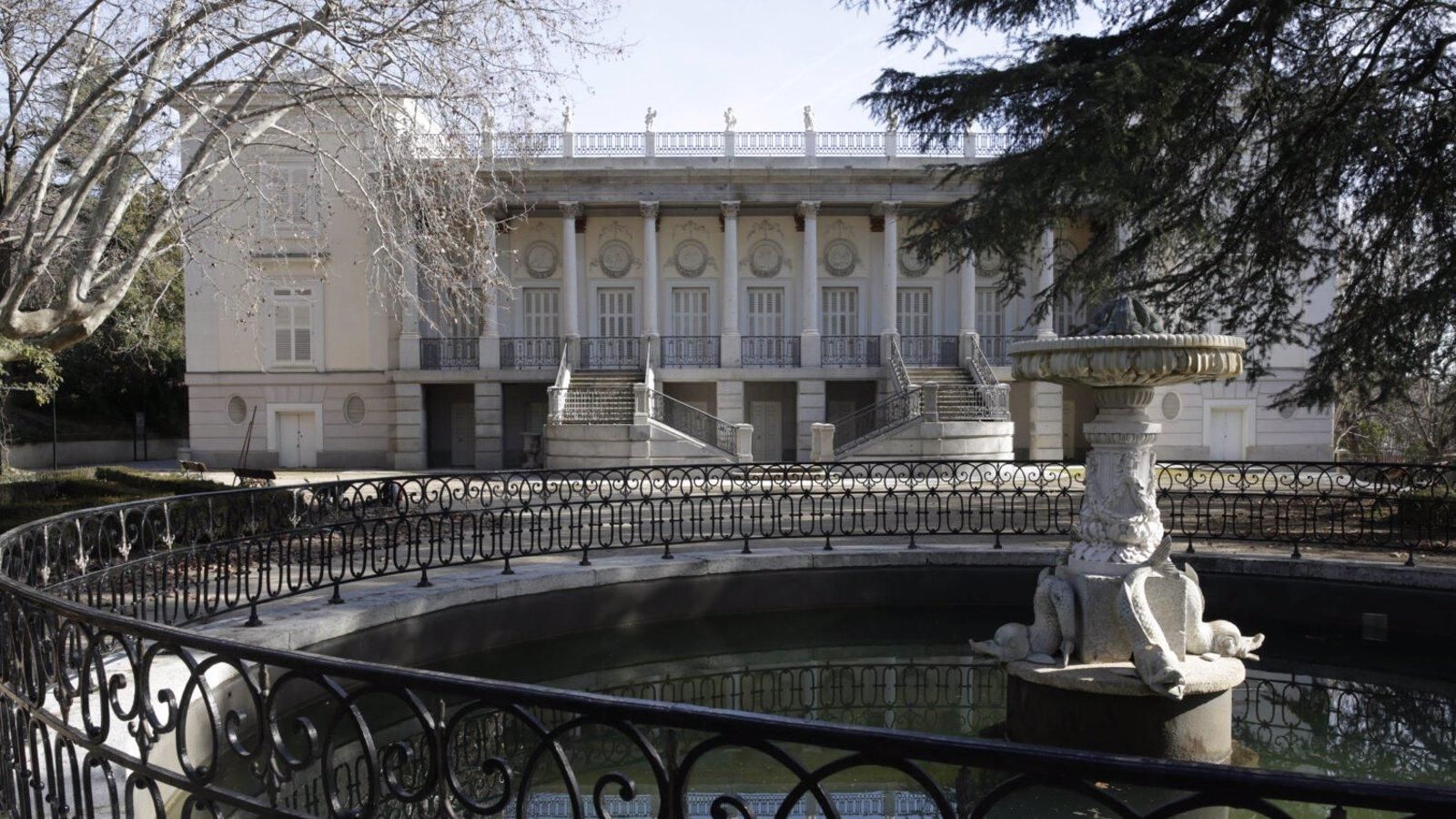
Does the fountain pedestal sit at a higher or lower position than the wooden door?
lower

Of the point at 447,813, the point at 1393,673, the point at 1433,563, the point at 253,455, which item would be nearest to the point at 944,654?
the point at 1393,673

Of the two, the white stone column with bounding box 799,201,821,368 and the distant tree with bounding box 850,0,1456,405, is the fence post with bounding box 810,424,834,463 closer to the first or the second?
the white stone column with bounding box 799,201,821,368

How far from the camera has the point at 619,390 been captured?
2678 cm

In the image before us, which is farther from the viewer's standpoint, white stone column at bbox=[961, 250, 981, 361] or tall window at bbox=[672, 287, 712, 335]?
tall window at bbox=[672, 287, 712, 335]

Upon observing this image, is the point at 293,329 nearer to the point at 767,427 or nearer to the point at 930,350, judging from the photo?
the point at 767,427

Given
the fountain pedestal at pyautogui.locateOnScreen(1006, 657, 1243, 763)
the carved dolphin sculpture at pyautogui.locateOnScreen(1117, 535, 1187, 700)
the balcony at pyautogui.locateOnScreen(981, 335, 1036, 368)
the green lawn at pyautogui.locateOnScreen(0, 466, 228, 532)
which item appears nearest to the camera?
the carved dolphin sculpture at pyautogui.locateOnScreen(1117, 535, 1187, 700)

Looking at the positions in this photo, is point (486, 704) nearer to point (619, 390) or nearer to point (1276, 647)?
point (1276, 647)

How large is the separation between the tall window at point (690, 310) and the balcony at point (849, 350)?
12.4ft

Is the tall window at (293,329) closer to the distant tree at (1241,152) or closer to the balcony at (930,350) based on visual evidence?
the balcony at (930,350)

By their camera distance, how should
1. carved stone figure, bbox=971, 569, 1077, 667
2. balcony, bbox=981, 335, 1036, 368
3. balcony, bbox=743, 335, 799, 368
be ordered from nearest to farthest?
carved stone figure, bbox=971, 569, 1077, 667
balcony, bbox=743, 335, 799, 368
balcony, bbox=981, 335, 1036, 368

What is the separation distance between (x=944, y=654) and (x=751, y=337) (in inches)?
827

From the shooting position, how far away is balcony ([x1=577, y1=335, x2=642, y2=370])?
29422 mm

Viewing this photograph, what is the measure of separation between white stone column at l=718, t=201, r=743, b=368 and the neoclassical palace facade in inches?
2.4

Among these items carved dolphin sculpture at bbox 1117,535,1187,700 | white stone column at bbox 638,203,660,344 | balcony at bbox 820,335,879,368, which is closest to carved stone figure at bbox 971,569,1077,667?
carved dolphin sculpture at bbox 1117,535,1187,700
